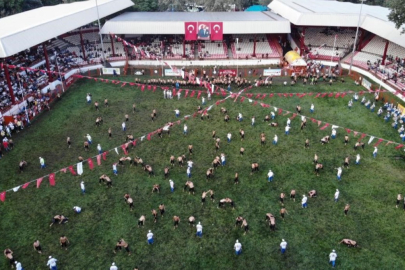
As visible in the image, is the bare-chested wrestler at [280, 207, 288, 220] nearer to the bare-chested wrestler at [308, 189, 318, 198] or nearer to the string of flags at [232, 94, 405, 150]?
the bare-chested wrestler at [308, 189, 318, 198]

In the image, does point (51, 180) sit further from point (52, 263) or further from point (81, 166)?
point (52, 263)

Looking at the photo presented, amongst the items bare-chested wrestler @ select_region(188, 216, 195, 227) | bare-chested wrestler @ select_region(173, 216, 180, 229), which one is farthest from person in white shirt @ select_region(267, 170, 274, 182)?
bare-chested wrestler @ select_region(173, 216, 180, 229)

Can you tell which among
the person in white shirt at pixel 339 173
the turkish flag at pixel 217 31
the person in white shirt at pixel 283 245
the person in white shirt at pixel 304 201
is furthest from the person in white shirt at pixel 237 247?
the turkish flag at pixel 217 31

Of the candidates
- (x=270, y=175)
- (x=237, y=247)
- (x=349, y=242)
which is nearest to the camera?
(x=237, y=247)

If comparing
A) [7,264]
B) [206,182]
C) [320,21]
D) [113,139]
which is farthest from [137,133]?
[320,21]

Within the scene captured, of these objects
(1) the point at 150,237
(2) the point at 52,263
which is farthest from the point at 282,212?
(2) the point at 52,263

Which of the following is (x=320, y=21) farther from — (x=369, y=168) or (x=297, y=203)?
(x=297, y=203)
